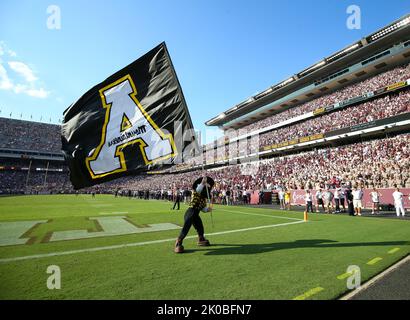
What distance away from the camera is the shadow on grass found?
17.6ft

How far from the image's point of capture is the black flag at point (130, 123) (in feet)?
16.9

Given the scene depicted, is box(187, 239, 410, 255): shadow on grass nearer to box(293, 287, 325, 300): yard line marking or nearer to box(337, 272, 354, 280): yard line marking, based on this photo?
box(337, 272, 354, 280): yard line marking

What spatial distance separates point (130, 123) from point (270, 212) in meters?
12.2

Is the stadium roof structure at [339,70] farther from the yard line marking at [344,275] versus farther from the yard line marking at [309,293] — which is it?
the yard line marking at [309,293]

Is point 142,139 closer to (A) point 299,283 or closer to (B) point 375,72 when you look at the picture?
(A) point 299,283

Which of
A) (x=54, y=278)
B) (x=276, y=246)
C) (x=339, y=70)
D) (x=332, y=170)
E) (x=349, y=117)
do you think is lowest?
(x=276, y=246)

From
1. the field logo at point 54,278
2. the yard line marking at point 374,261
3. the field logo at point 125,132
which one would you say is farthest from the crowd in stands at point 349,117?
the field logo at point 54,278

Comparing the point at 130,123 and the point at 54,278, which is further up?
the point at 130,123

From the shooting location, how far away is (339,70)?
42.8 metres

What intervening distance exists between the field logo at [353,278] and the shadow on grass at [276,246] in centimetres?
156

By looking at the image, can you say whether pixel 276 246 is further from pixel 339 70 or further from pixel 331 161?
pixel 339 70

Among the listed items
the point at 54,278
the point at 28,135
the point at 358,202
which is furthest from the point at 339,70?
the point at 28,135

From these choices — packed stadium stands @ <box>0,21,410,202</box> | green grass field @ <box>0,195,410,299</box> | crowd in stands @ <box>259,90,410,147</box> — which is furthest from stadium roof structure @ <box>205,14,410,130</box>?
green grass field @ <box>0,195,410,299</box>

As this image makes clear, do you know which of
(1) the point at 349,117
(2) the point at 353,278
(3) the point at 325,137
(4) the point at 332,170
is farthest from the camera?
(3) the point at 325,137
